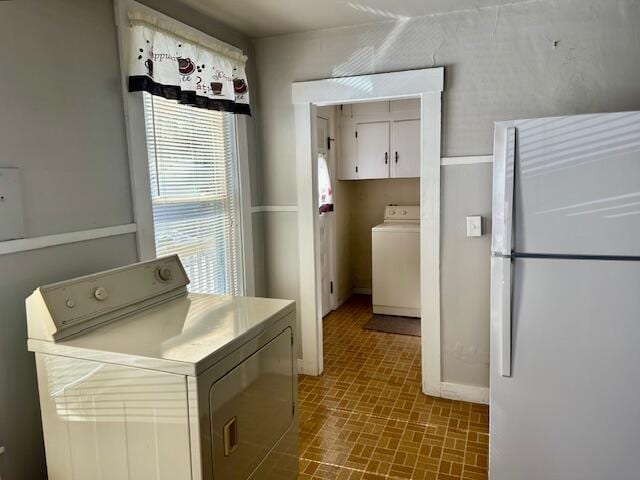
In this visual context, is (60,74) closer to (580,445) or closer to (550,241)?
(550,241)

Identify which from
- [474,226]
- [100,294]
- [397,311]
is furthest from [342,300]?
[100,294]

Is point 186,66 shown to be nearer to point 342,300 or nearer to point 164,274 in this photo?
point 164,274

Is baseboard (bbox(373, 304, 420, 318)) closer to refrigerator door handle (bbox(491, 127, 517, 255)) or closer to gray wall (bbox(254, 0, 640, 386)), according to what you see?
gray wall (bbox(254, 0, 640, 386))

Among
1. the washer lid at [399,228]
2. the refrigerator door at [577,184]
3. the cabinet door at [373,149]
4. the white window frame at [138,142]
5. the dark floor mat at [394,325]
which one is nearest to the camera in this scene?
the refrigerator door at [577,184]

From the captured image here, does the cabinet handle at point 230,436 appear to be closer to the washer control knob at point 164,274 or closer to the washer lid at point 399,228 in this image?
the washer control knob at point 164,274

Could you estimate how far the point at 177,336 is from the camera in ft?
4.98

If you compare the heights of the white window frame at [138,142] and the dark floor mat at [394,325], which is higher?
the white window frame at [138,142]

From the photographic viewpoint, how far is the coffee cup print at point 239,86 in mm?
2645

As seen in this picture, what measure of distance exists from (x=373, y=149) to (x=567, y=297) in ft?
10.1

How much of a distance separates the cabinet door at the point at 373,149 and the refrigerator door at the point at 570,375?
A: 2.87 meters

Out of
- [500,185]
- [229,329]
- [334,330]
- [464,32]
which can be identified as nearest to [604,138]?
[500,185]

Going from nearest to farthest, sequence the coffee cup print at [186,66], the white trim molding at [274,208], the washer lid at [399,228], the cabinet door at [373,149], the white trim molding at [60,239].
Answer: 1. the white trim molding at [60,239]
2. the coffee cup print at [186,66]
3. the white trim molding at [274,208]
4. the washer lid at [399,228]
5. the cabinet door at [373,149]

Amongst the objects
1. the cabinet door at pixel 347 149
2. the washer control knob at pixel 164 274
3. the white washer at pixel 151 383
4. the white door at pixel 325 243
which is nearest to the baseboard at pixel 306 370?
the white door at pixel 325 243

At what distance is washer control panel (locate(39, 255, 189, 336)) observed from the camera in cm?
150
